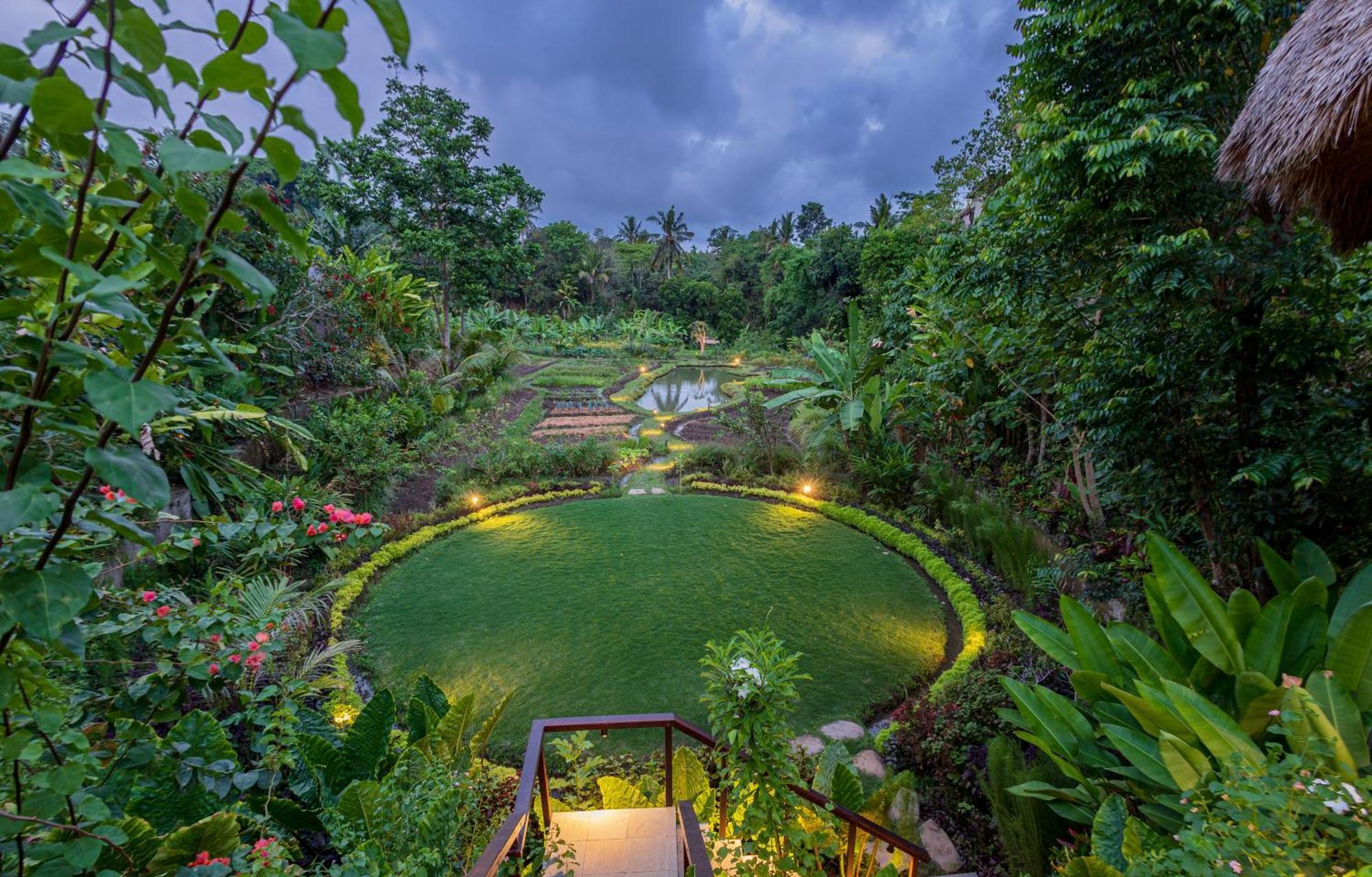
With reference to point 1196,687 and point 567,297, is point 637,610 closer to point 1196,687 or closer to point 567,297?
point 1196,687

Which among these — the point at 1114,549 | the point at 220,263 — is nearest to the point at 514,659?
the point at 220,263

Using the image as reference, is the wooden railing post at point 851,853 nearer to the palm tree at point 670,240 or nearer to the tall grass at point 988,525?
the tall grass at point 988,525

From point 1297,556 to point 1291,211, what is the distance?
69.7 inches

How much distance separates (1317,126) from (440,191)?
1461 cm

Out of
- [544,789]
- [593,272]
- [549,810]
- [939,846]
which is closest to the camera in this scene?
[544,789]

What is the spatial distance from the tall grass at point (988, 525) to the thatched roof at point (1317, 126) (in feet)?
10.9

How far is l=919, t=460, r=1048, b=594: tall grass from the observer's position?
17.7 feet

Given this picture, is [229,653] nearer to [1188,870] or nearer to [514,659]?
[514,659]

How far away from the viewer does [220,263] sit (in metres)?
0.67

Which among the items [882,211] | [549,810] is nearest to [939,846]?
[549,810]

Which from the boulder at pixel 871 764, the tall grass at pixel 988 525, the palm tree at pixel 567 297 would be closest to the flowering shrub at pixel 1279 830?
the boulder at pixel 871 764

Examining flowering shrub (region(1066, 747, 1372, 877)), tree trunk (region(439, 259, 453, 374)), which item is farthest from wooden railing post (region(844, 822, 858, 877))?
tree trunk (region(439, 259, 453, 374))

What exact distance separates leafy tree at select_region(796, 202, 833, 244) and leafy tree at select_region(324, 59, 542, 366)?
32.7m

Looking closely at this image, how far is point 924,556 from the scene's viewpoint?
20.5 ft
